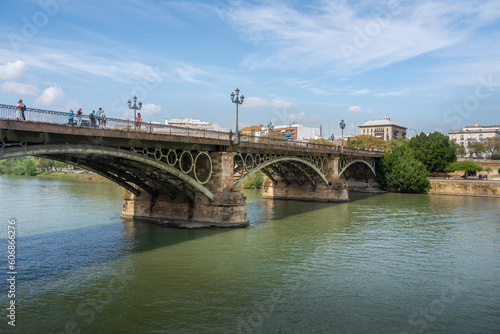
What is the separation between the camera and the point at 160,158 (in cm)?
2320

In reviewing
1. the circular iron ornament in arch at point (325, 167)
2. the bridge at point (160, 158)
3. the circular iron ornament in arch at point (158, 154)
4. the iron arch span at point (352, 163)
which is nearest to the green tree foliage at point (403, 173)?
the iron arch span at point (352, 163)

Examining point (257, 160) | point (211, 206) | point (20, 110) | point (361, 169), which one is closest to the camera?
point (20, 110)

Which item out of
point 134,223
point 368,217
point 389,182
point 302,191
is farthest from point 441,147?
point 134,223

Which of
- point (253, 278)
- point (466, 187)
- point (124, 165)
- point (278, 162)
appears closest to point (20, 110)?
point (124, 165)

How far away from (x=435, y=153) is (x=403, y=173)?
11.6 meters

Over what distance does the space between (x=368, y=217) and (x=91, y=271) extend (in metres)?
24.6

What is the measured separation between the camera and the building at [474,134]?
452ft

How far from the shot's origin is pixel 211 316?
1266cm

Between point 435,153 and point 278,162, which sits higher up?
point 435,153

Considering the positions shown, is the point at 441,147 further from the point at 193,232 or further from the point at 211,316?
the point at 211,316

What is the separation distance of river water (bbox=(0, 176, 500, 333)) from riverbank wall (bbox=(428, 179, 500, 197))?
33.3m

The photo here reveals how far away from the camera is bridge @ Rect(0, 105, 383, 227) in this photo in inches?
665

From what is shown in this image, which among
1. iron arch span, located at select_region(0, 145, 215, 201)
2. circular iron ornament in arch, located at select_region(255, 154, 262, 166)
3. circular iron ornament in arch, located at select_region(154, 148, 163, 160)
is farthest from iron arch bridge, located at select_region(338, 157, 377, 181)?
circular iron ornament in arch, located at select_region(154, 148, 163, 160)

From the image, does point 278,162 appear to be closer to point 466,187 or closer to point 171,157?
point 171,157
